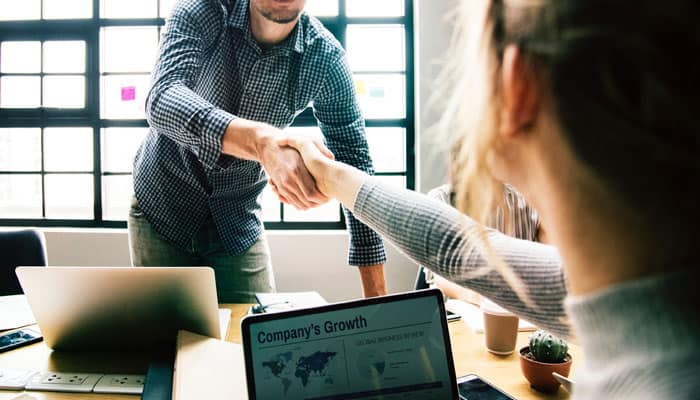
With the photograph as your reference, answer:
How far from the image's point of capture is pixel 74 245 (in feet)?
11.6

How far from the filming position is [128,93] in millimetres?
3732

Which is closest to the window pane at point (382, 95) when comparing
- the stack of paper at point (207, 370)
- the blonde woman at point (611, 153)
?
the stack of paper at point (207, 370)

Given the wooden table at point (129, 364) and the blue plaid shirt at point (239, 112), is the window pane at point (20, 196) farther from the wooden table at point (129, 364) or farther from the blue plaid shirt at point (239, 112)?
the wooden table at point (129, 364)

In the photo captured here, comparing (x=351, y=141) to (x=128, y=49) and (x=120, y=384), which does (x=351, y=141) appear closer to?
(x=120, y=384)

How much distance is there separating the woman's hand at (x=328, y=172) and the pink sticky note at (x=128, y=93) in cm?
299

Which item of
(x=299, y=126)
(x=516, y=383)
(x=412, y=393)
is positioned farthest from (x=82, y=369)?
(x=299, y=126)

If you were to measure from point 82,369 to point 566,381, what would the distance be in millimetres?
951

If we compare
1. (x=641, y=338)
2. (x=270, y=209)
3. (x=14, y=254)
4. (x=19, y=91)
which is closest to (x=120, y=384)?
(x=641, y=338)

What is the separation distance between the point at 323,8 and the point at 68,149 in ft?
7.17

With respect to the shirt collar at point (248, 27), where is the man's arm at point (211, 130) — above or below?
below

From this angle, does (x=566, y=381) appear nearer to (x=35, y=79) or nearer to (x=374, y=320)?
(x=374, y=320)

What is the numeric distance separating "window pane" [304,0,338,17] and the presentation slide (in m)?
3.21

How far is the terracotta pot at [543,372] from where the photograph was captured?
0.92 metres

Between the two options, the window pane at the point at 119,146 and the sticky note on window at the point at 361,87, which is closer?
the sticky note on window at the point at 361,87
